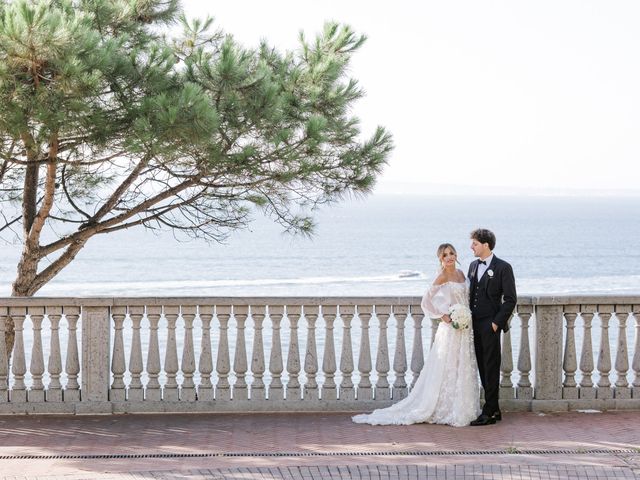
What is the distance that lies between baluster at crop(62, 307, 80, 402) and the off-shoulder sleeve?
2.93 metres

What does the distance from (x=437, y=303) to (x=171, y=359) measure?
7.58 ft

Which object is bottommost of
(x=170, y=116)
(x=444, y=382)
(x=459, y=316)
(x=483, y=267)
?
(x=444, y=382)

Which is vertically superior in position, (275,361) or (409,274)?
(275,361)

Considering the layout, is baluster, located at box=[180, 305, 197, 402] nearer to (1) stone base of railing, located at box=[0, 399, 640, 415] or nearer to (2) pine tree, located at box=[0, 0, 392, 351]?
(1) stone base of railing, located at box=[0, 399, 640, 415]

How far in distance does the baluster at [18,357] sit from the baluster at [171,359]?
118 centimetres

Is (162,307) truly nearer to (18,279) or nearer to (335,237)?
(18,279)

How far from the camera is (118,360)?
27.3 feet

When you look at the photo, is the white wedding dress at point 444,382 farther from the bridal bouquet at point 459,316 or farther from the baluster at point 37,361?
the baluster at point 37,361

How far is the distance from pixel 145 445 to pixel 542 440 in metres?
3.01

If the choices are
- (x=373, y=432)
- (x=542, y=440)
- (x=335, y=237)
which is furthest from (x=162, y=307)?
(x=335, y=237)

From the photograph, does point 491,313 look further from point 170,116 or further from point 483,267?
point 170,116

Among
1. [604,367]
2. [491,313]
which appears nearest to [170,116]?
[491,313]

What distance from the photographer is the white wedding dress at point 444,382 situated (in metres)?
8.02

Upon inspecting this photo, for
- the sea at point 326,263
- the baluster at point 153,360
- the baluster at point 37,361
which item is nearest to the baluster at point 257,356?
the baluster at point 153,360
